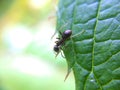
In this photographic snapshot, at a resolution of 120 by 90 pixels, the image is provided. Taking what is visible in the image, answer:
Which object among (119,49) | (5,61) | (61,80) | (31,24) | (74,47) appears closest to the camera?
(119,49)

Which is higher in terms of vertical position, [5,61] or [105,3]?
[105,3]

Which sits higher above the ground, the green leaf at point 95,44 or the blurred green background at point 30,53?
the green leaf at point 95,44

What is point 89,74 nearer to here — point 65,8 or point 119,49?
point 119,49

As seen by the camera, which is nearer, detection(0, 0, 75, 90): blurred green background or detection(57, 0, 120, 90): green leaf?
detection(57, 0, 120, 90): green leaf

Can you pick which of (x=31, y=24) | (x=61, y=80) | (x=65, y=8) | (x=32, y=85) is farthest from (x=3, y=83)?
(x=65, y=8)

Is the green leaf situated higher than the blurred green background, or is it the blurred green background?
the green leaf
